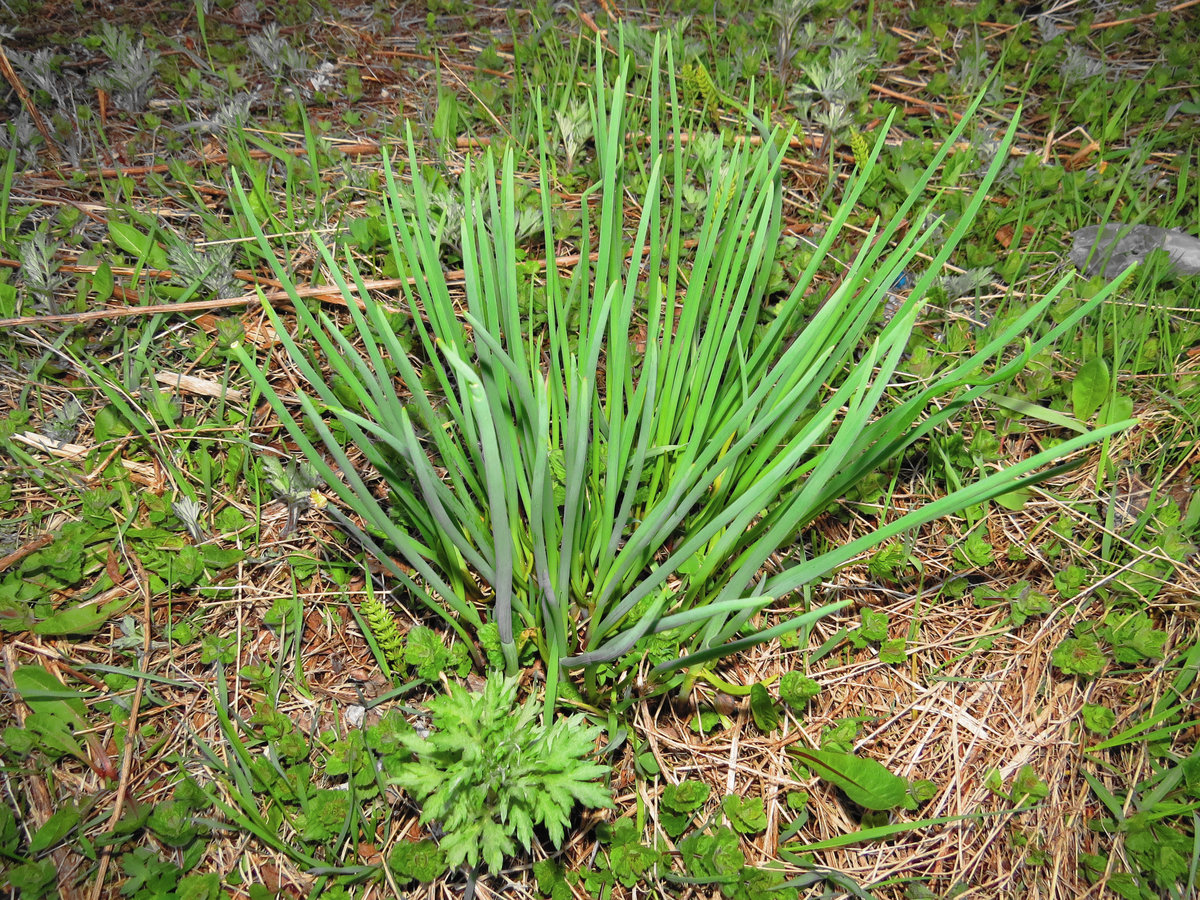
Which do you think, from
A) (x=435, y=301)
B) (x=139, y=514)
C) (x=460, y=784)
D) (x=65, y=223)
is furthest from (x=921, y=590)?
(x=65, y=223)

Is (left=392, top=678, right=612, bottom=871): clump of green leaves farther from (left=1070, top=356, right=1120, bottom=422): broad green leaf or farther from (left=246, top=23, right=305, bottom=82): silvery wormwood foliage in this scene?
(left=246, top=23, right=305, bottom=82): silvery wormwood foliage

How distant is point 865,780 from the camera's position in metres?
1.12

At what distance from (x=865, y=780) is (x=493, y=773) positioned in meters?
0.58

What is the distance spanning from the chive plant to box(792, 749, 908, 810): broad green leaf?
0.74ft

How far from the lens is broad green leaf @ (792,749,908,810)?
3.64 feet

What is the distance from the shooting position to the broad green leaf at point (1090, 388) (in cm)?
157

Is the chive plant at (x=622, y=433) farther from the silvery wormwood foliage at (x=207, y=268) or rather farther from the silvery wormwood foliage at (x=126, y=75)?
the silvery wormwood foliage at (x=126, y=75)

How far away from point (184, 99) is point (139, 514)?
1.40 m

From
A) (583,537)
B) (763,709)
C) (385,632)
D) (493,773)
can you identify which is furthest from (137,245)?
(763,709)

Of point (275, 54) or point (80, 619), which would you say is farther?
point (275, 54)

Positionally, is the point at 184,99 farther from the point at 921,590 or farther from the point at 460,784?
the point at 921,590

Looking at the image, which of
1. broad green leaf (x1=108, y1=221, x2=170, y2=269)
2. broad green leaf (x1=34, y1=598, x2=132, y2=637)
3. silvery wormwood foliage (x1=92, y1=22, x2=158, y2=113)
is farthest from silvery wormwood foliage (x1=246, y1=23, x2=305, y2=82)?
broad green leaf (x1=34, y1=598, x2=132, y2=637)

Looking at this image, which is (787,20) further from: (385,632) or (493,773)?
(493,773)

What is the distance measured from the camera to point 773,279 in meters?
1.78
